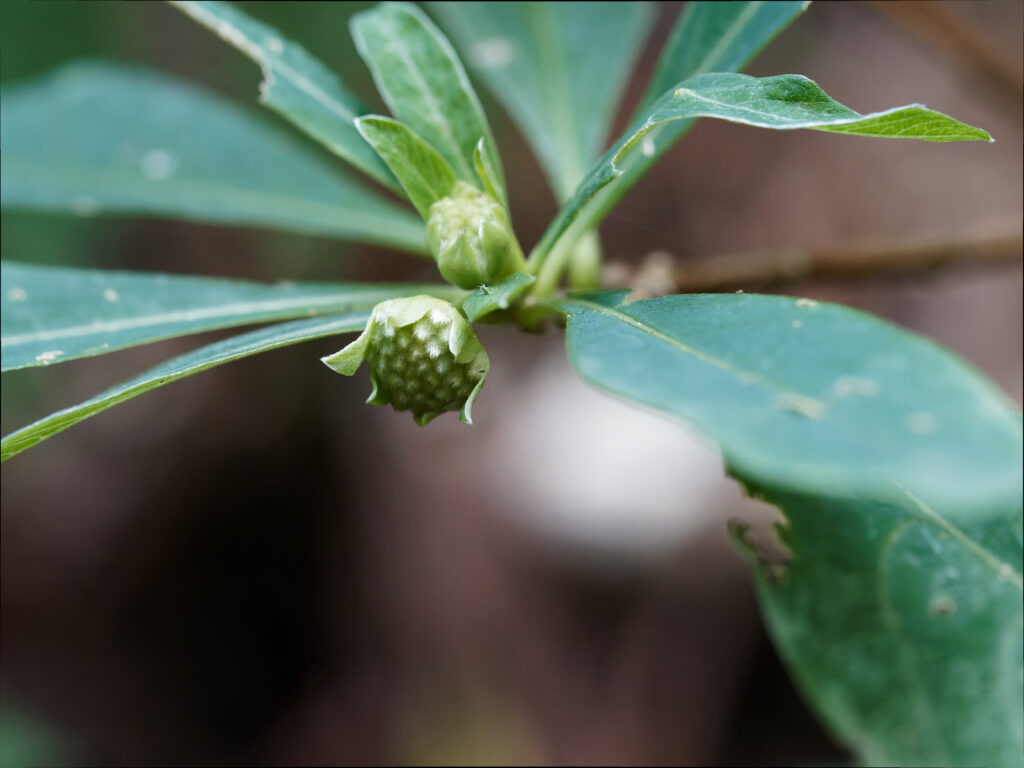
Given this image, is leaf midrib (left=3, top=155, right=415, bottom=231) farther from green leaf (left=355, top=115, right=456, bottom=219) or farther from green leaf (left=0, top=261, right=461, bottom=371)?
green leaf (left=355, top=115, right=456, bottom=219)

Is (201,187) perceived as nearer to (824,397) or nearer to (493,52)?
(493,52)

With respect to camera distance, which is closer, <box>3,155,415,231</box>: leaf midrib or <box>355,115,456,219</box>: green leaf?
<box>355,115,456,219</box>: green leaf

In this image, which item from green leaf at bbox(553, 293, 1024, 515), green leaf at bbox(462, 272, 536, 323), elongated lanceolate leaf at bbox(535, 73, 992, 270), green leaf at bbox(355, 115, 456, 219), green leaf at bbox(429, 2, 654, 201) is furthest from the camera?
green leaf at bbox(429, 2, 654, 201)

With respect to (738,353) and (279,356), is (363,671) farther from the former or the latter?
(738,353)

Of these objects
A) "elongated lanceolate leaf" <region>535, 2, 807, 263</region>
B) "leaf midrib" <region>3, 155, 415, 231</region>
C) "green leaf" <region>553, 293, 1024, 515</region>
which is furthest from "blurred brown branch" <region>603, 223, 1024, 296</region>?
"green leaf" <region>553, 293, 1024, 515</region>

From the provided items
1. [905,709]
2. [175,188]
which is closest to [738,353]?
[905,709]

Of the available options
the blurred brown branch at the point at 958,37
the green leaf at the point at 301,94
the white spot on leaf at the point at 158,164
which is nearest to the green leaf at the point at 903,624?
the green leaf at the point at 301,94

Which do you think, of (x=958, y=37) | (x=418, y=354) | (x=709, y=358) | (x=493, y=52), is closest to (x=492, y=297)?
(x=418, y=354)
